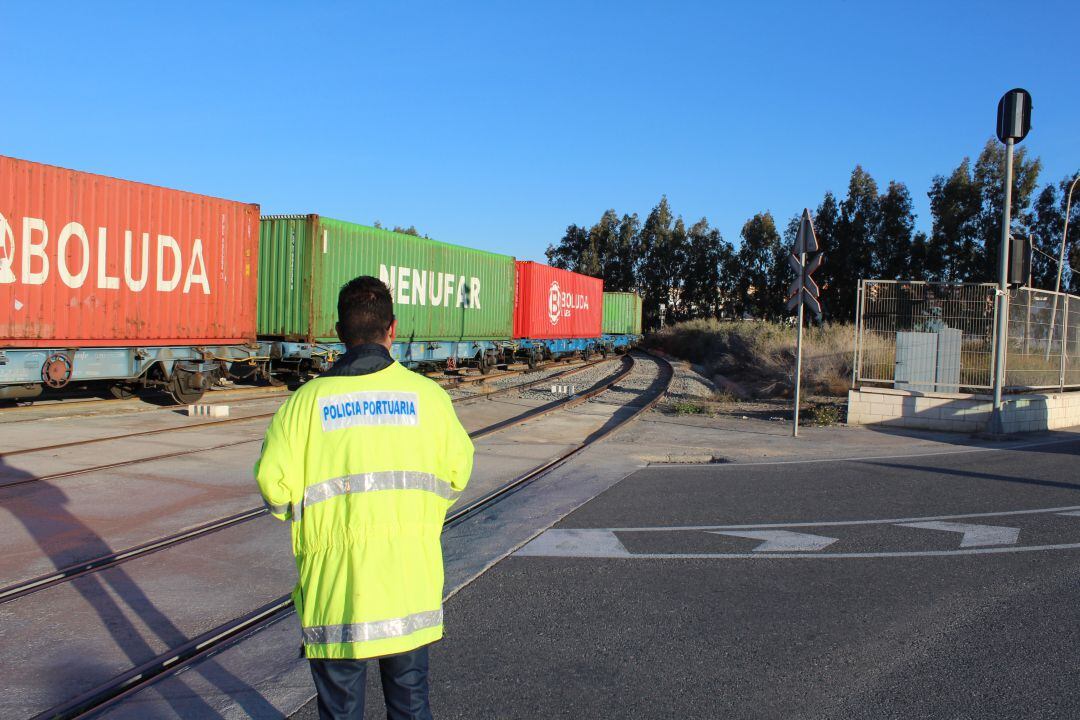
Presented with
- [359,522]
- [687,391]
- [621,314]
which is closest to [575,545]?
[359,522]

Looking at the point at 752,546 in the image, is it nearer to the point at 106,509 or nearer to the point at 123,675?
the point at 123,675

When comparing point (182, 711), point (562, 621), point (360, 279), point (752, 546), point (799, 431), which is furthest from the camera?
point (799, 431)

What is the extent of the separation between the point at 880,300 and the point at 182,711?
1353 cm

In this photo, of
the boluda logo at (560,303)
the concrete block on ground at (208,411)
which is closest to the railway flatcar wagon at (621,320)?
the boluda logo at (560,303)

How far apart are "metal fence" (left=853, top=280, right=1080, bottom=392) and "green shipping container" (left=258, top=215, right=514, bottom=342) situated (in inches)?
407

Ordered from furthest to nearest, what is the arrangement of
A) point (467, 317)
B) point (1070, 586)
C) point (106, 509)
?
point (467, 317), point (106, 509), point (1070, 586)

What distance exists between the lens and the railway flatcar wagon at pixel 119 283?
11.5 meters

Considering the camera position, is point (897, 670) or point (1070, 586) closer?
point (897, 670)

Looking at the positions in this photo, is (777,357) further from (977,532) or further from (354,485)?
(354,485)

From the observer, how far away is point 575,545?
6082mm

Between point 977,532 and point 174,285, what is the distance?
12369mm

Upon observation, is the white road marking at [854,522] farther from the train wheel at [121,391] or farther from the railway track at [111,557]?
the train wheel at [121,391]

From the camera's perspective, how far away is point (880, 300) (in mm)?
14367

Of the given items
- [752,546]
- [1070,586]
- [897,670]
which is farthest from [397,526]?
[1070,586]
